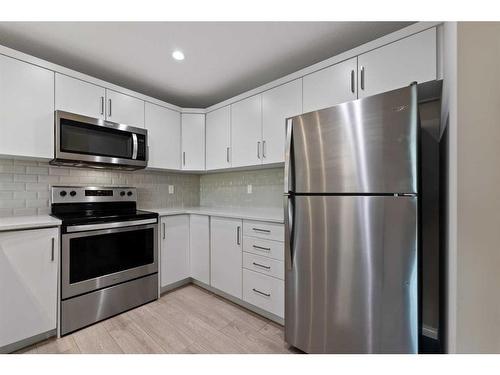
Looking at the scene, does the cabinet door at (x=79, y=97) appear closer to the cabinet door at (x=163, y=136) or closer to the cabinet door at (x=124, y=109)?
the cabinet door at (x=124, y=109)

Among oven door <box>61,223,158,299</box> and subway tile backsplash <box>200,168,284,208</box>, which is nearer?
oven door <box>61,223,158,299</box>

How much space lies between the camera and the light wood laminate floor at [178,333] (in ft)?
5.09

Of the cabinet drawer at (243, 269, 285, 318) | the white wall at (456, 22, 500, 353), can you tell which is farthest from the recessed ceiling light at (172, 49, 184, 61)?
the cabinet drawer at (243, 269, 285, 318)

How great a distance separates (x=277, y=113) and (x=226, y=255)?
1.44m

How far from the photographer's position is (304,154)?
55.2 inches

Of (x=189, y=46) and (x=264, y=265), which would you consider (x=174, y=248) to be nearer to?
(x=264, y=265)

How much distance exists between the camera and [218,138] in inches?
104

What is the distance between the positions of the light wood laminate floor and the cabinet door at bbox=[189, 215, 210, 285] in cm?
34

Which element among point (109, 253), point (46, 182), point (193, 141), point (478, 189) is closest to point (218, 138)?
point (193, 141)

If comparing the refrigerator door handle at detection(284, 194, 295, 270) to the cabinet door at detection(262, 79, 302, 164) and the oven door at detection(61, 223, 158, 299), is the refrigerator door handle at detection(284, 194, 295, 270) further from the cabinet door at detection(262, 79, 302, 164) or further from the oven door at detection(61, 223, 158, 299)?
the oven door at detection(61, 223, 158, 299)

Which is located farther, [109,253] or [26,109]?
[109,253]

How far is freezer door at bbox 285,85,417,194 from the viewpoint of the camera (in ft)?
3.60

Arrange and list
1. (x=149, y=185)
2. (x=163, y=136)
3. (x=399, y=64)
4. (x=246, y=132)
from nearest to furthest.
A: 1. (x=399, y=64)
2. (x=246, y=132)
3. (x=163, y=136)
4. (x=149, y=185)

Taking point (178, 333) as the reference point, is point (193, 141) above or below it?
above
